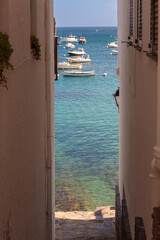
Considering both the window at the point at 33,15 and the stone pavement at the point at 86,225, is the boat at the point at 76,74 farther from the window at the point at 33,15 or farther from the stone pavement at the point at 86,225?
the window at the point at 33,15

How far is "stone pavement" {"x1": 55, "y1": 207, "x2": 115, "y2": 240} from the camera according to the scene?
14656 mm

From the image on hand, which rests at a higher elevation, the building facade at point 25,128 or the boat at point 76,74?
the building facade at point 25,128

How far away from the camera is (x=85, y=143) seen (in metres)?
36.4

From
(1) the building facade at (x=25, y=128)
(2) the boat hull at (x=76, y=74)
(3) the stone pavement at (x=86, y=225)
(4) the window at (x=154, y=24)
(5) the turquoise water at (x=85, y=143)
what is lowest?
(5) the turquoise water at (x=85, y=143)

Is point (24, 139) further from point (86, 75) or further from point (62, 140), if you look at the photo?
point (86, 75)

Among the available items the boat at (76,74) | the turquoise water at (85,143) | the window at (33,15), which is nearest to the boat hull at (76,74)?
the boat at (76,74)

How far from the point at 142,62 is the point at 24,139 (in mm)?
1931

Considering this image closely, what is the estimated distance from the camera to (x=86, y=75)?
74062mm

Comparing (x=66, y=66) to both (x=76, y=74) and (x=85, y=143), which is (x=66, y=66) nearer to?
(x=76, y=74)

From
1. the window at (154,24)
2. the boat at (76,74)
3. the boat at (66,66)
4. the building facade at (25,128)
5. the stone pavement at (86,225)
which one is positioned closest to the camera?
the window at (154,24)

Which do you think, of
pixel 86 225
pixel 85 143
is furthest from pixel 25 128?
pixel 85 143

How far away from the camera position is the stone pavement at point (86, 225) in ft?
48.1

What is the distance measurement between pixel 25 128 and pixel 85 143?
1153 inches

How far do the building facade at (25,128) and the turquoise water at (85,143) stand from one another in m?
10.8
